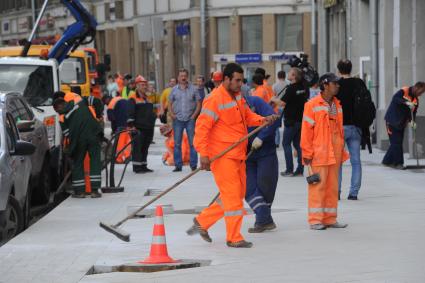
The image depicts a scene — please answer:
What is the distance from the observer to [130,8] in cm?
6356

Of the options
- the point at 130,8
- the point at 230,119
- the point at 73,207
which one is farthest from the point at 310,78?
the point at 130,8

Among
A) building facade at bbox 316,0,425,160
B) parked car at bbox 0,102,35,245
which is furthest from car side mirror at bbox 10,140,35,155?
building facade at bbox 316,0,425,160

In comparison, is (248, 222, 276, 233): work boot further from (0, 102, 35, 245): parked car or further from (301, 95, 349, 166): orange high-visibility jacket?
(0, 102, 35, 245): parked car

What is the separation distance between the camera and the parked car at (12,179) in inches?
526

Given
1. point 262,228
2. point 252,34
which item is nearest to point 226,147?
point 262,228

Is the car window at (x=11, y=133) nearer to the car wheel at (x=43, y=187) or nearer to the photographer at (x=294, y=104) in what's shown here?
the car wheel at (x=43, y=187)

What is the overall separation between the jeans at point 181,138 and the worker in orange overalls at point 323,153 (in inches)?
345

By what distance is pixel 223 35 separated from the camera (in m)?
56.2

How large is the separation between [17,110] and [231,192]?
220 inches

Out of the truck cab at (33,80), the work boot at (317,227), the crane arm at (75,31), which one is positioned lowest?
the work boot at (317,227)

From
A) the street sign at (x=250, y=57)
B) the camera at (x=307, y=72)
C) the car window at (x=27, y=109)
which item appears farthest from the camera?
the street sign at (x=250, y=57)

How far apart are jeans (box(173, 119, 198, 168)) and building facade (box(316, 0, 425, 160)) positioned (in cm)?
386

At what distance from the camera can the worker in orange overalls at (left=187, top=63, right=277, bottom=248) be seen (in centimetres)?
1177

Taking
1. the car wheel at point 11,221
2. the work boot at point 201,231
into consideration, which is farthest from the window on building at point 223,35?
the work boot at point 201,231
